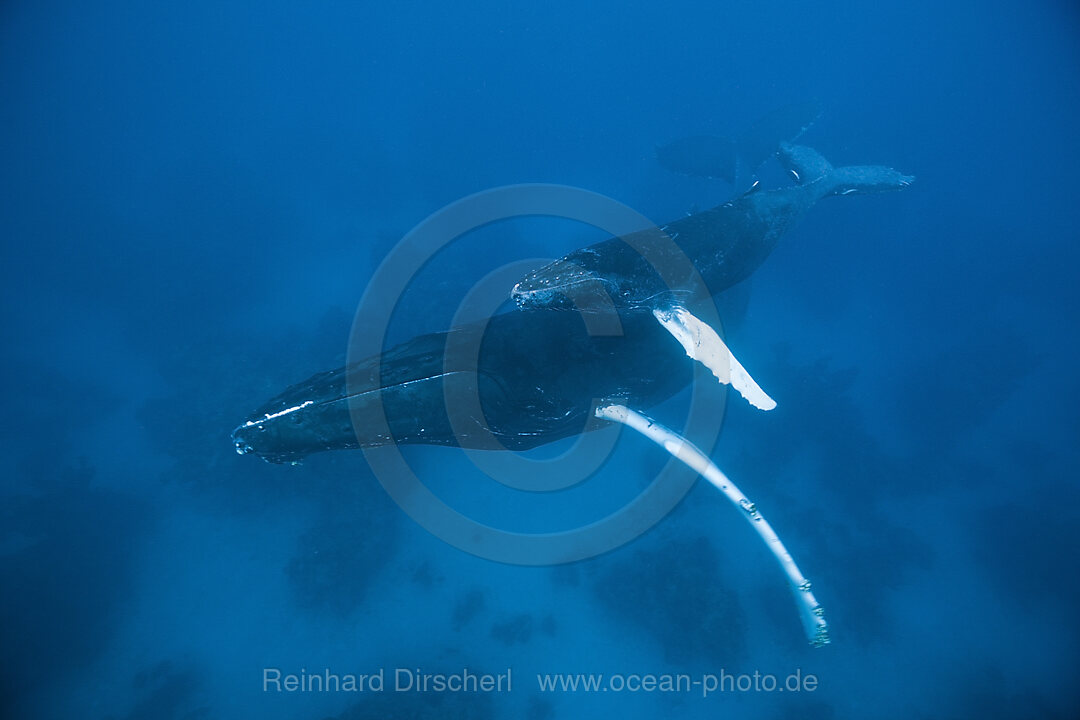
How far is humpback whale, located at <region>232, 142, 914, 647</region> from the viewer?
4887mm

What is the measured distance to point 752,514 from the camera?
5609 millimetres

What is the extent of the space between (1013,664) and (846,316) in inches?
399

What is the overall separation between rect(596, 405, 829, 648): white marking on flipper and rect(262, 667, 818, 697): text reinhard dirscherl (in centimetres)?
590

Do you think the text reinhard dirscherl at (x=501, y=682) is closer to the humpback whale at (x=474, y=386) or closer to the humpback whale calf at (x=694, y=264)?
the humpback whale at (x=474, y=386)

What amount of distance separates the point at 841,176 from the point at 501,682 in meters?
13.2

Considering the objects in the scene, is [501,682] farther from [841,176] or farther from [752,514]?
[841,176]

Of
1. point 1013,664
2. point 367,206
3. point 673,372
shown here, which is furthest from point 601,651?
point 367,206

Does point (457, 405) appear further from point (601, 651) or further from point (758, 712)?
point (758, 712)

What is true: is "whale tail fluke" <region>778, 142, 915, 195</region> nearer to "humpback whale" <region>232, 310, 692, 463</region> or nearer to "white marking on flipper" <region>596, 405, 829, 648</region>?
"humpback whale" <region>232, 310, 692, 463</region>

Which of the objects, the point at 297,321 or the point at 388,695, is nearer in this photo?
the point at 388,695

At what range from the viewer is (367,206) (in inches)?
680

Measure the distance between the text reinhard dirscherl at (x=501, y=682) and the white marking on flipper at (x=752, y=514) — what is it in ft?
19.4

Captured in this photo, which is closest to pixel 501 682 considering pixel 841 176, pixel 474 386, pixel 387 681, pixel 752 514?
pixel 387 681

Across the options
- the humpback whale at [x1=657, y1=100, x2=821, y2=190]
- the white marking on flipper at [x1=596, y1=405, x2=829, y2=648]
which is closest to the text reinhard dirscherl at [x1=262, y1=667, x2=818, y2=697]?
the white marking on flipper at [x1=596, y1=405, x2=829, y2=648]
